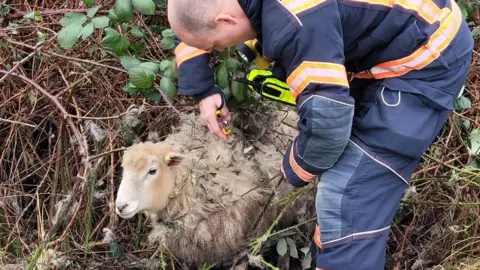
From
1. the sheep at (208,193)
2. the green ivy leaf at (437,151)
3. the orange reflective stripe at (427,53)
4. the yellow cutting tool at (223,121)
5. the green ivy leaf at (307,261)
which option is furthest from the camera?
the green ivy leaf at (437,151)

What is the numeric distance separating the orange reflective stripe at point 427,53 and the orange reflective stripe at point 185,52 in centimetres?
62

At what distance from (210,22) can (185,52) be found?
403 millimetres

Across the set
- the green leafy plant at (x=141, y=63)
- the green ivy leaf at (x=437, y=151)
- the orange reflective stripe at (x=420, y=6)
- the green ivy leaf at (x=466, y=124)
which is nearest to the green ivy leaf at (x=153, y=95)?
the green leafy plant at (x=141, y=63)

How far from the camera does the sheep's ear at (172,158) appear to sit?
2.37 metres

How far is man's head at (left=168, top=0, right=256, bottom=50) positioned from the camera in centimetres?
Result: 174

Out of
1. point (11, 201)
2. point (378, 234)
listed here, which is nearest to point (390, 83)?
point (378, 234)

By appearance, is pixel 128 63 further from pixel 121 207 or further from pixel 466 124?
pixel 466 124

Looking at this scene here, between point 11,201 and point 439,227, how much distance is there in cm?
211

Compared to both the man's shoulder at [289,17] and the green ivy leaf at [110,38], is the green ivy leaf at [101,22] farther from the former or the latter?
the man's shoulder at [289,17]

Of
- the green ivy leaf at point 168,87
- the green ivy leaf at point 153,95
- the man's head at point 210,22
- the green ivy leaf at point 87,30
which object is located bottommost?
the green ivy leaf at point 153,95

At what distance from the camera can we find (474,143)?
276cm

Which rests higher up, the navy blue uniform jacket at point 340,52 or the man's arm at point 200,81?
the navy blue uniform jacket at point 340,52

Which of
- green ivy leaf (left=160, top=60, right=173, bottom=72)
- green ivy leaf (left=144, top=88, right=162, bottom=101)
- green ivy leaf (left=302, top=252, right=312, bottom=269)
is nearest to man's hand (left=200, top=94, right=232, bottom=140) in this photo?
green ivy leaf (left=160, top=60, right=173, bottom=72)

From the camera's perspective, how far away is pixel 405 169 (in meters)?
2.06
